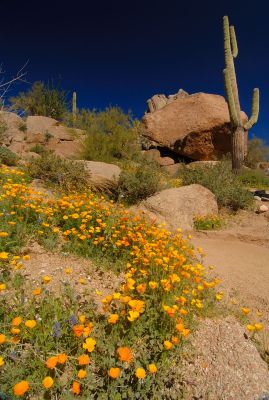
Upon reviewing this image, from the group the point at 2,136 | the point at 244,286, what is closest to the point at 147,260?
the point at 244,286

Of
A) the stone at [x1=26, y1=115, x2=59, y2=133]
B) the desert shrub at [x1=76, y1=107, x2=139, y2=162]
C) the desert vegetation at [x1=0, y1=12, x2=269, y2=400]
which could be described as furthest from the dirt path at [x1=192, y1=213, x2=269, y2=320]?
the stone at [x1=26, y1=115, x2=59, y2=133]

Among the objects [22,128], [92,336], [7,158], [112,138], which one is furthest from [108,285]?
[22,128]

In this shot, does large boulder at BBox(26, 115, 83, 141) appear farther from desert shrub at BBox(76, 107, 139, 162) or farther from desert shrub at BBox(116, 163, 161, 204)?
desert shrub at BBox(116, 163, 161, 204)

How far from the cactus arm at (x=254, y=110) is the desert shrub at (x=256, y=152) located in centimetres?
729

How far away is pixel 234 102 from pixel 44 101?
10773 millimetres

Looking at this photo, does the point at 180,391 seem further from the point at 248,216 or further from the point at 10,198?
the point at 248,216

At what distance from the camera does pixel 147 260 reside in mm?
2848

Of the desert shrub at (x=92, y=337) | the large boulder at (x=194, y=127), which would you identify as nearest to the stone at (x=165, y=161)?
the large boulder at (x=194, y=127)

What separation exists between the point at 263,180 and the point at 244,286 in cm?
814

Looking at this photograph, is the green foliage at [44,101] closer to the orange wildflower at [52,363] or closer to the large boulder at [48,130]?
the large boulder at [48,130]

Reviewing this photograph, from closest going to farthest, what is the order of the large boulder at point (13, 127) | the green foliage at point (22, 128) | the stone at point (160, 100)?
the large boulder at point (13, 127) < the green foliage at point (22, 128) < the stone at point (160, 100)

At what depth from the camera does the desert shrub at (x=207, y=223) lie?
6.12 m

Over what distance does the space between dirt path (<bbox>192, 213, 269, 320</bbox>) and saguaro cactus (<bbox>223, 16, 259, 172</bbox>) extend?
154 inches

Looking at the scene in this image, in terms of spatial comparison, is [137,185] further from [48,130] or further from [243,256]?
[48,130]
